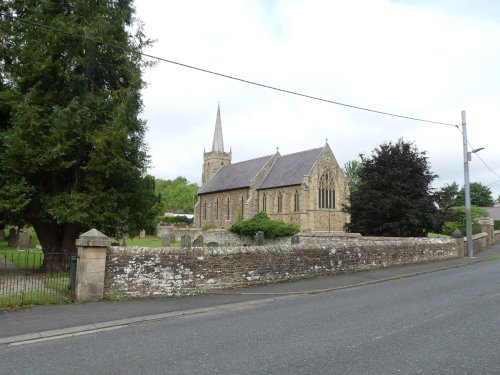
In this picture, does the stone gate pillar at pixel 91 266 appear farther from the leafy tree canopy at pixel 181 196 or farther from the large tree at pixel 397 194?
the leafy tree canopy at pixel 181 196

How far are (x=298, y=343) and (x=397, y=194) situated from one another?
17905mm

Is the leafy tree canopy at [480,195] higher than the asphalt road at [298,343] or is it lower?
higher

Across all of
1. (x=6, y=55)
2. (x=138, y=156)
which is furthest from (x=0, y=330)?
(x=6, y=55)

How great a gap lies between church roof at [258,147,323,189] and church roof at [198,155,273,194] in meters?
2.02

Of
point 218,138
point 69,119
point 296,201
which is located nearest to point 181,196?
point 218,138

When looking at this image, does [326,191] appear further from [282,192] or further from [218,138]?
[218,138]

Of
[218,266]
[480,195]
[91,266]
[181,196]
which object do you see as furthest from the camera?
[181,196]

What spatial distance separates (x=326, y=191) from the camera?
159 ft

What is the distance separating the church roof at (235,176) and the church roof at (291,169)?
2.02 m

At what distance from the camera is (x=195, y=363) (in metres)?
5.82

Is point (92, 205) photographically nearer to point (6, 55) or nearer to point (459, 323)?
point (6, 55)

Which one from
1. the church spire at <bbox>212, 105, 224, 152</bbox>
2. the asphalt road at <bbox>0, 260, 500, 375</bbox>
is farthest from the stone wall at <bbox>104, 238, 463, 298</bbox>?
the church spire at <bbox>212, 105, 224, 152</bbox>

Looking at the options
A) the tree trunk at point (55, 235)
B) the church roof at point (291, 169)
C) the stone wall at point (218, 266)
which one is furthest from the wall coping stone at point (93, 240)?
the church roof at point (291, 169)

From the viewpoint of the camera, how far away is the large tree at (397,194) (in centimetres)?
2264
